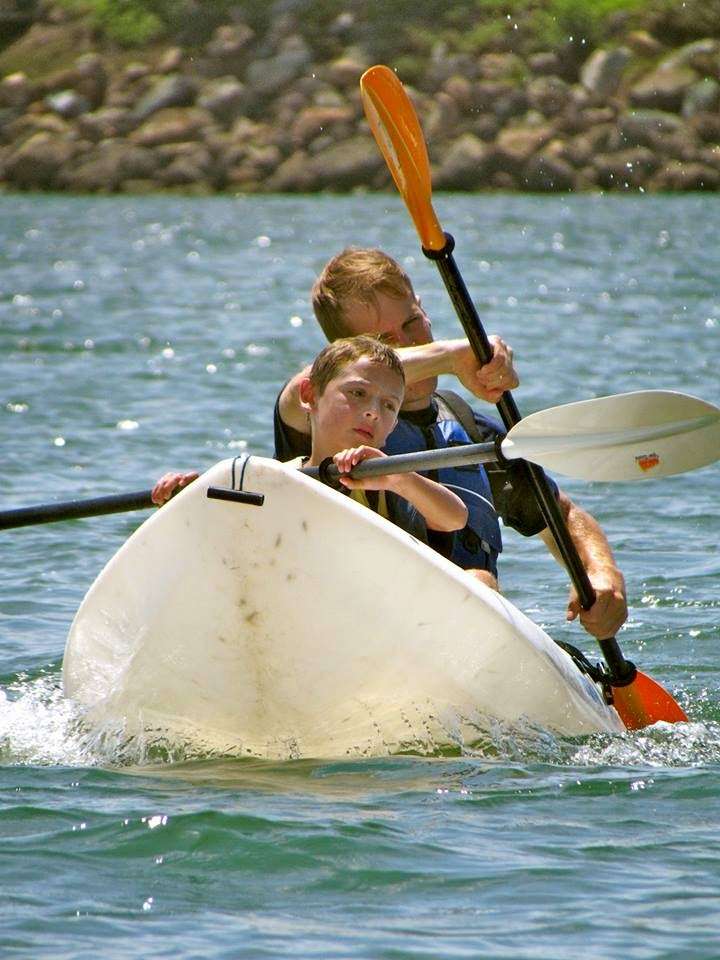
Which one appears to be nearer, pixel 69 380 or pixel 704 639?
pixel 704 639

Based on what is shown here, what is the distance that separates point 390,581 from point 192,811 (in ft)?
2.34

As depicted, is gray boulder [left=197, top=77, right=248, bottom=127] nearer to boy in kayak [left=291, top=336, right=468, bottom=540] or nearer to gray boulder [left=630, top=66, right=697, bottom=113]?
Answer: gray boulder [left=630, top=66, right=697, bottom=113]

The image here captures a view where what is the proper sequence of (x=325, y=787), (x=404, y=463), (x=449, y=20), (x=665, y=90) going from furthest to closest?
(x=449, y=20)
(x=665, y=90)
(x=325, y=787)
(x=404, y=463)

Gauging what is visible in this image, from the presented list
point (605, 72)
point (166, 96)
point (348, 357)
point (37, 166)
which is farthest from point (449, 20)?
point (348, 357)

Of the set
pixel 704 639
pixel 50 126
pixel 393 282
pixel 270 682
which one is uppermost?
pixel 393 282

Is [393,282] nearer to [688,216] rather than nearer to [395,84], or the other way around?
[395,84]

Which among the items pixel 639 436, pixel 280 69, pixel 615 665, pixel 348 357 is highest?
pixel 348 357

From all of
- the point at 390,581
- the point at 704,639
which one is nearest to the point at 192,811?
the point at 390,581

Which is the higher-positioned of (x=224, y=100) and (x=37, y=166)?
(x=224, y=100)

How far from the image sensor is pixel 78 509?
434 centimetres

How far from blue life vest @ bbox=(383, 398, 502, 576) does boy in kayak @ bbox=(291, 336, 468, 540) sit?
42 cm

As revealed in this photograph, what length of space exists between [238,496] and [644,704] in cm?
160

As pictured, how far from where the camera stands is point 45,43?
45.4 meters

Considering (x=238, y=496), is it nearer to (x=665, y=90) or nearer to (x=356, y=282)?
(x=356, y=282)
